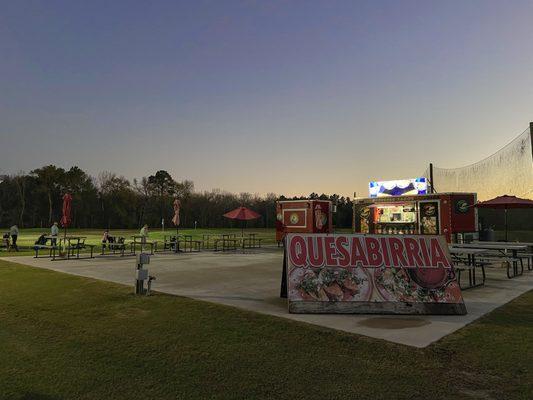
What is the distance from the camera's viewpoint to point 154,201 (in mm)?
65375

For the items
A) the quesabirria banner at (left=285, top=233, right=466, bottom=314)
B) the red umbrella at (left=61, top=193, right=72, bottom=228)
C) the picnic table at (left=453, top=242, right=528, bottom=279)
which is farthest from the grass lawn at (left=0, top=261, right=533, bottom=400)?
the red umbrella at (left=61, top=193, right=72, bottom=228)

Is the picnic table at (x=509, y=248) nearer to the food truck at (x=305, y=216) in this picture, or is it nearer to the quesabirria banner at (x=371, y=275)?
the quesabirria banner at (x=371, y=275)

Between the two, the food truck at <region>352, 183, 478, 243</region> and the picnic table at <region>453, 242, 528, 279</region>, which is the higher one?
the food truck at <region>352, 183, 478, 243</region>

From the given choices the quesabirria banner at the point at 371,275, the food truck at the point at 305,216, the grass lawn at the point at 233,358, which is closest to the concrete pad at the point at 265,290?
the quesabirria banner at the point at 371,275

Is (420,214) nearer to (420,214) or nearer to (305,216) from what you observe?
(420,214)

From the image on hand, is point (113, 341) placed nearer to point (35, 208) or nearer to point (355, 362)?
point (355, 362)

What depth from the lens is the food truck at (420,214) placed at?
16641mm

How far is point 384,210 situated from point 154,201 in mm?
51916

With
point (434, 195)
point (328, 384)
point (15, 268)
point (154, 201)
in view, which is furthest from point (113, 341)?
point (154, 201)

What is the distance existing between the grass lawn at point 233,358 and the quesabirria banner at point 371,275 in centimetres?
75

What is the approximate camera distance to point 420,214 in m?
17.8

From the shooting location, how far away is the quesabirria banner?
593 centimetres

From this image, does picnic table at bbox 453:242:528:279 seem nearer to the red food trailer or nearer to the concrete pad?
the concrete pad

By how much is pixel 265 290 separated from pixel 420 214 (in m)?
12.1
